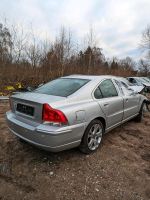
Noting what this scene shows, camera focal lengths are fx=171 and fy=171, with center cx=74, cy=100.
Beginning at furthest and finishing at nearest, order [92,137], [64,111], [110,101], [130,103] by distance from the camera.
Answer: [130,103], [110,101], [92,137], [64,111]

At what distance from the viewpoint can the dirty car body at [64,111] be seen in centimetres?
261

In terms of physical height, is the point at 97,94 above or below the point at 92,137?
above

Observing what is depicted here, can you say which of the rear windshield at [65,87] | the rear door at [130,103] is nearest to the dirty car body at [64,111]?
the rear windshield at [65,87]

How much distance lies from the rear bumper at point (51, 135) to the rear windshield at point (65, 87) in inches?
26.3

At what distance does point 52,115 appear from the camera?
2594 millimetres

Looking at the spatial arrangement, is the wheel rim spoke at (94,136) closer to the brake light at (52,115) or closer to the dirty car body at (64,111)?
the dirty car body at (64,111)

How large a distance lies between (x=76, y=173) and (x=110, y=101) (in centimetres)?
162

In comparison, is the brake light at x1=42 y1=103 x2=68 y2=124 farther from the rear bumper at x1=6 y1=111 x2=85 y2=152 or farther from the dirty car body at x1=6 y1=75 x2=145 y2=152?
the rear bumper at x1=6 y1=111 x2=85 y2=152

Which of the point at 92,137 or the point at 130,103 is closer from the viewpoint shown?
the point at 92,137

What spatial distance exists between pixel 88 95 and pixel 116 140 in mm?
1517

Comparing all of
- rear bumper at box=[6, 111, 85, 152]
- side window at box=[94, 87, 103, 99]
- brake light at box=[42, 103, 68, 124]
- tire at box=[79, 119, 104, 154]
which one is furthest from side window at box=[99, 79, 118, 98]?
brake light at box=[42, 103, 68, 124]

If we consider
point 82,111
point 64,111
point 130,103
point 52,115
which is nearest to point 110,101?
point 82,111

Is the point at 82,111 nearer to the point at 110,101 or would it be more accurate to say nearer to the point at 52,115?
the point at 52,115

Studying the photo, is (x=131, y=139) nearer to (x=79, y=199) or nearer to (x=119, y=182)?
(x=119, y=182)
